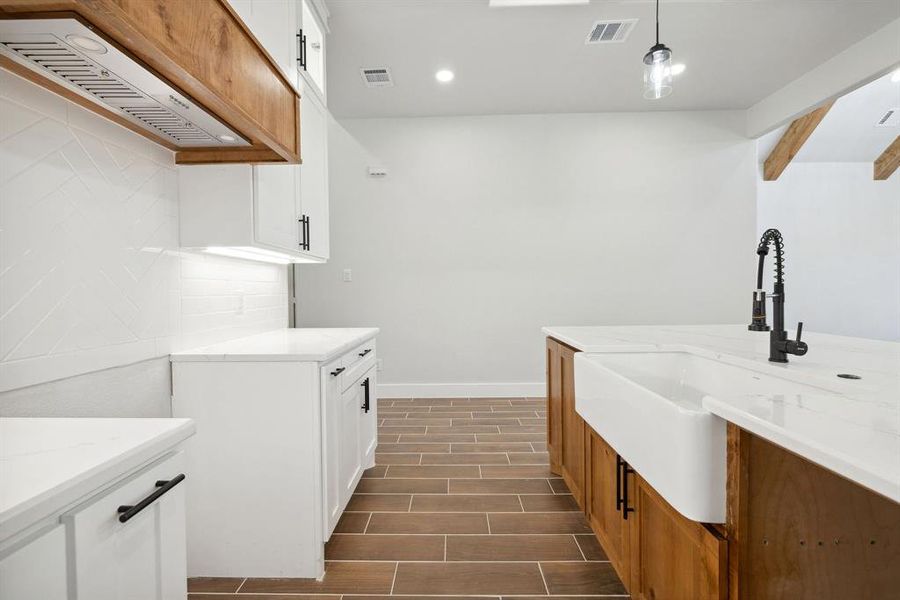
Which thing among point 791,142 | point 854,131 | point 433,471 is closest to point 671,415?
point 433,471

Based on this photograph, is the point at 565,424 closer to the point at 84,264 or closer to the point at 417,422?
the point at 417,422

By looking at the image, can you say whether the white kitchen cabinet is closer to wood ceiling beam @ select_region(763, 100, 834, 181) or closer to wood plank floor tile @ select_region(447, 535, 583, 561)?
wood plank floor tile @ select_region(447, 535, 583, 561)

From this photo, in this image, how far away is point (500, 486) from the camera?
2436 millimetres

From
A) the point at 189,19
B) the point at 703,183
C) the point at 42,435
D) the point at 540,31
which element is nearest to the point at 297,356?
the point at 42,435

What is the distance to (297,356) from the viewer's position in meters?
1.66

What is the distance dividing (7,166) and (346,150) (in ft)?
11.7

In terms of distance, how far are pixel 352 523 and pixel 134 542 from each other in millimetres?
1473

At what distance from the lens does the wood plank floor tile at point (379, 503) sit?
2.20m

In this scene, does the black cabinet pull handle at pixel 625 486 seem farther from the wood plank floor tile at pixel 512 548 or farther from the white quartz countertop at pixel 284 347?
the white quartz countertop at pixel 284 347

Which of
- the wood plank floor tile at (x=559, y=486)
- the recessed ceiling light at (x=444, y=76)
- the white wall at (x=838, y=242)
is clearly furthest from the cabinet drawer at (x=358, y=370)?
the white wall at (x=838, y=242)

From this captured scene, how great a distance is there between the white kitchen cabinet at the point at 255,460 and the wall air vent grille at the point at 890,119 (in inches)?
286

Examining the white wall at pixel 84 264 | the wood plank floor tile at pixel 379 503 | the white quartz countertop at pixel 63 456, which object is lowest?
the wood plank floor tile at pixel 379 503

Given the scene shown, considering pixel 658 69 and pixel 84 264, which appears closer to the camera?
pixel 84 264

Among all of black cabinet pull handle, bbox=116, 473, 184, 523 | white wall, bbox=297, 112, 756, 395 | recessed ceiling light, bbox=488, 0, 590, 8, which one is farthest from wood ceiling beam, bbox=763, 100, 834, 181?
black cabinet pull handle, bbox=116, 473, 184, 523
